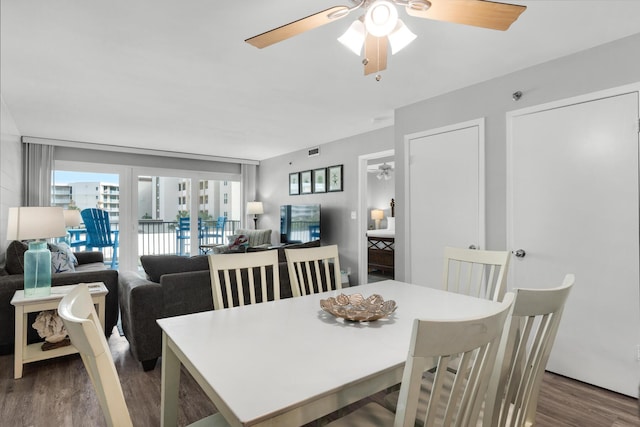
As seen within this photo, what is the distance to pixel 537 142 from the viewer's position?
2619mm

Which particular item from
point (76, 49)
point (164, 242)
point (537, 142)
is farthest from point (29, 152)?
point (537, 142)

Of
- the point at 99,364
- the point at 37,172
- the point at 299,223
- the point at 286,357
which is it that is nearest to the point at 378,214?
the point at 299,223

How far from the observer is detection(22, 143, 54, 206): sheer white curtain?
5094 millimetres

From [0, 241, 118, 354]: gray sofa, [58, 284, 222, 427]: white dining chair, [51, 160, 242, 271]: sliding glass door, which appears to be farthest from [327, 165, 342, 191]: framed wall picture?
[58, 284, 222, 427]: white dining chair

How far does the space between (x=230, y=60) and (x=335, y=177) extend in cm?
299

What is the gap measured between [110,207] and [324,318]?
590 cm

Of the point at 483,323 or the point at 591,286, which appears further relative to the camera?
the point at 591,286

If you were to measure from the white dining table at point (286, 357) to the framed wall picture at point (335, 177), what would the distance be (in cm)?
364

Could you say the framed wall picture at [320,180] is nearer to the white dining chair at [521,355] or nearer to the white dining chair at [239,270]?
the white dining chair at [239,270]

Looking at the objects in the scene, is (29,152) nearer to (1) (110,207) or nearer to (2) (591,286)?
(1) (110,207)

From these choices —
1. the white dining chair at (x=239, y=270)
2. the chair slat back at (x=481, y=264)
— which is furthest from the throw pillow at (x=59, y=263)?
the chair slat back at (x=481, y=264)

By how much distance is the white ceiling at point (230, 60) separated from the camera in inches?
76.8

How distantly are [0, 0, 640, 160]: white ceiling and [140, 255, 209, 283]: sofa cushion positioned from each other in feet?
5.00

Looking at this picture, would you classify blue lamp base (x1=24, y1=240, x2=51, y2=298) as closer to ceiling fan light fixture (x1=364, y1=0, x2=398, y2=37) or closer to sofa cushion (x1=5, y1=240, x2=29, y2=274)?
sofa cushion (x1=5, y1=240, x2=29, y2=274)
